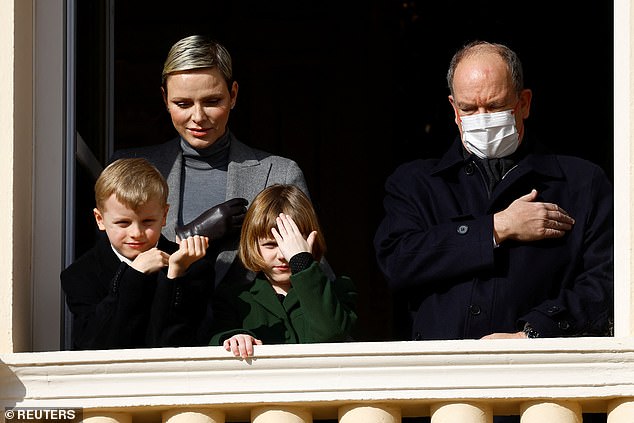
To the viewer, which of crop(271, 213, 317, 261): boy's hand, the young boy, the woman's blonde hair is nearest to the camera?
the young boy

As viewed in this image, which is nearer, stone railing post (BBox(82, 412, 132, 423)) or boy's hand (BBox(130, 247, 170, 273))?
stone railing post (BBox(82, 412, 132, 423))

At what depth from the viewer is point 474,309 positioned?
6762mm

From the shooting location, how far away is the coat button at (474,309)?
6.76 m

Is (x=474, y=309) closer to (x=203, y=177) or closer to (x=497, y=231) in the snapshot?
(x=497, y=231)

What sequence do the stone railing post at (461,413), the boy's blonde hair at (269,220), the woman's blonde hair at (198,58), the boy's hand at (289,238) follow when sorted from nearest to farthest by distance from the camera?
the stone railing post at (461,413) < the boy's hand at (289,238) < the boy's blonde hair at (269,220) < the woman's blonde hair at (198,58)

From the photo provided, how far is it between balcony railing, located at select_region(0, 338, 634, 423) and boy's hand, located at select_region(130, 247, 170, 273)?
299 mm

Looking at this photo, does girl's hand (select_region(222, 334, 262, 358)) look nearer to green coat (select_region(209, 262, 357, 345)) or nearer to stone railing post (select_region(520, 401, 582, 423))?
green coat (select_region(209, 262, 357, 345))

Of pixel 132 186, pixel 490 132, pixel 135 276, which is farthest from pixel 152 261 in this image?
pixel 490 132

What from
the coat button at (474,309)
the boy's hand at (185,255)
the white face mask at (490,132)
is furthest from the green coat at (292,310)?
the white face mask at (490,132)

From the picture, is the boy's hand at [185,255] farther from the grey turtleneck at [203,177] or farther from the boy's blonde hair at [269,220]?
the grey turtleneck at [203,177]

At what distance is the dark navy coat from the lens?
6.75 meters

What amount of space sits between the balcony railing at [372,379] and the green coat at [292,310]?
0.66 feet

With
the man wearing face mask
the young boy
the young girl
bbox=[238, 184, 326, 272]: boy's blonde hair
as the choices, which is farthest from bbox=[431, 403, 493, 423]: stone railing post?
the young boy

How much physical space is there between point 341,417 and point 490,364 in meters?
0.47
